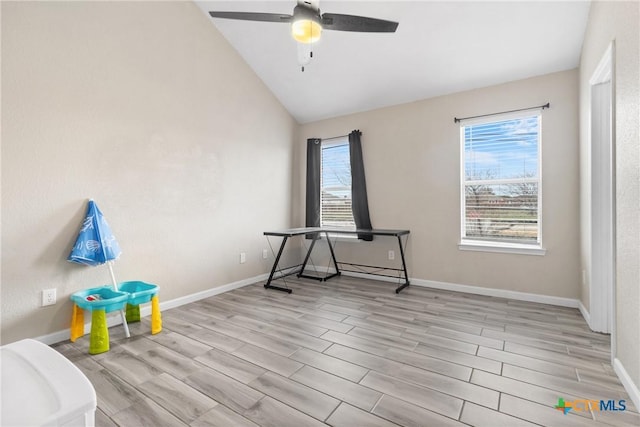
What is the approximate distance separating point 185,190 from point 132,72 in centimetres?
118

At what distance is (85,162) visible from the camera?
8.28ft

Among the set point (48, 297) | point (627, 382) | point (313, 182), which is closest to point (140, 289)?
point (48, 297)

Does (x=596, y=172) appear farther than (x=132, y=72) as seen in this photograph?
No

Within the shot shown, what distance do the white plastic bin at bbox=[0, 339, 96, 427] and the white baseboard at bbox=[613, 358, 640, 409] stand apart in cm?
231

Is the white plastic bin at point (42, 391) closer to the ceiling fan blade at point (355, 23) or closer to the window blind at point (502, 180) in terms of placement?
the ceiling fan blade at point (355, 23)

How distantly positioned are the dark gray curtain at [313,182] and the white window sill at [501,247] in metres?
2.10

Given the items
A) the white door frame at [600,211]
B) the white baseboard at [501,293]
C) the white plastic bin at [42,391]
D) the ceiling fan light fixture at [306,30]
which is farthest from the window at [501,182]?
the white plastic bin at [42,391]

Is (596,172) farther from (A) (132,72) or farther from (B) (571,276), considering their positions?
(A) (132,72)

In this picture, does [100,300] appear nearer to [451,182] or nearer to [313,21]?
[313,21]

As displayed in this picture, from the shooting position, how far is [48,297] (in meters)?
2.32

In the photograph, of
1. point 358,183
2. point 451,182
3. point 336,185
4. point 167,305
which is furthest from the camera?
point 336,185

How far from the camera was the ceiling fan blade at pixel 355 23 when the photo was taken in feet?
6.40

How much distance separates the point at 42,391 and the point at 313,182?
169 inches

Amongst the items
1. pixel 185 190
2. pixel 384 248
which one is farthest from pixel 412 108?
pixel 185 190
